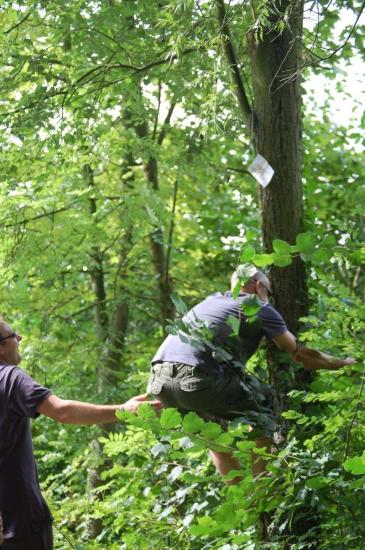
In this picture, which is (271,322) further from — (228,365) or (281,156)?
(281,156)

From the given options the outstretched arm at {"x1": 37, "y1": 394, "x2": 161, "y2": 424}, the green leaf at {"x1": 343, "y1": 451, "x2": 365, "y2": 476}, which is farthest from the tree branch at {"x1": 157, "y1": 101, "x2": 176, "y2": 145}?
the green leaf at {"x1": 343, "y1": 451, "x2": 365, "y2": 476}

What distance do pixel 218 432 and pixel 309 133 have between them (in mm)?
7946

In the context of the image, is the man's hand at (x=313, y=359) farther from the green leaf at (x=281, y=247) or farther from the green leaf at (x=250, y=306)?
the green leaf at (x=281, y=247)

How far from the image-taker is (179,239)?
451 inches

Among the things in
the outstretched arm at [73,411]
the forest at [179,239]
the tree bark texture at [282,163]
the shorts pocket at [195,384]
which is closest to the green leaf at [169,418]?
the forest at [179,239]

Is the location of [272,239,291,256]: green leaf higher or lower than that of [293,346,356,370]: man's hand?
higher

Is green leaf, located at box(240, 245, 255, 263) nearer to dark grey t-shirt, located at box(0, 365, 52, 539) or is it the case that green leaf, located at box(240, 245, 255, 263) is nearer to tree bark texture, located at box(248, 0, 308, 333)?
dark grey t-shirt, located at box(0, 365, 52, 539)

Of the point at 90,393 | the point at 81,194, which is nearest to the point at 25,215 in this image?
the point at 81,194

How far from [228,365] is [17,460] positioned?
1.35m

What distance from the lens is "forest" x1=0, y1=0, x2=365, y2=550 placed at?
13.4ft

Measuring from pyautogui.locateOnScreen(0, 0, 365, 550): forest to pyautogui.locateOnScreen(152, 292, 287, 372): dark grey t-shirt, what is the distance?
24 centimetres

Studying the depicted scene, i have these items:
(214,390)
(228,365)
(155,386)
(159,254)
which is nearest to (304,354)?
(228,365)

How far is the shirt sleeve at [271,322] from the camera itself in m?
5.04

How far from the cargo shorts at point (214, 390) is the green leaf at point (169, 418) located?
135 centimetres
